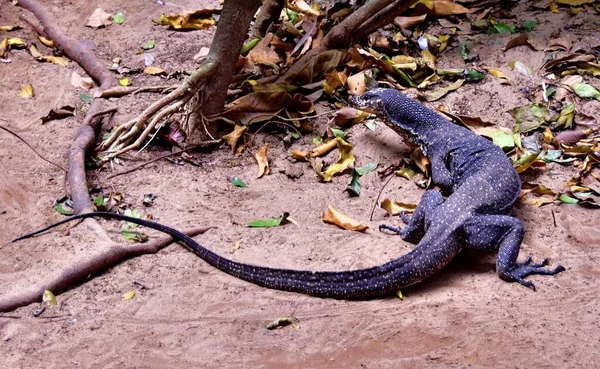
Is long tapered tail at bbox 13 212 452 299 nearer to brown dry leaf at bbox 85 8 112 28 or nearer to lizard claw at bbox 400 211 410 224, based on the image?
lizard claw at bbox 400 211 410 224

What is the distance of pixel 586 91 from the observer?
222 inches

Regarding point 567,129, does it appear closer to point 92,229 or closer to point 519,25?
point 519,25

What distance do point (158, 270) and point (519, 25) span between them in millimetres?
4482

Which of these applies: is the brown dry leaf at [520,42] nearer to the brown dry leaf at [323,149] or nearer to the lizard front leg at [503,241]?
the brown dry leaf at [323,149]

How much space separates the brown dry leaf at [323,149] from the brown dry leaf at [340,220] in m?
0.84

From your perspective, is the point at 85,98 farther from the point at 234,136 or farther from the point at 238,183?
the point at 238,183

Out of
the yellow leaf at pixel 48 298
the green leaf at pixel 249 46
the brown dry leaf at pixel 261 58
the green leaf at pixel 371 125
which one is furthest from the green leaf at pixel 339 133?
the yellow leaf at pixel 48 298

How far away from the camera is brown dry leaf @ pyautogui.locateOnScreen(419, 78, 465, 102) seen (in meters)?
5.87

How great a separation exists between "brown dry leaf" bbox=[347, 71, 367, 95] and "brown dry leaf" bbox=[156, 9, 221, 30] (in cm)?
210

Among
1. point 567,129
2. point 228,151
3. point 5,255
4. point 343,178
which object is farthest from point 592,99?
point 5,255

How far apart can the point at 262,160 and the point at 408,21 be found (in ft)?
8.08

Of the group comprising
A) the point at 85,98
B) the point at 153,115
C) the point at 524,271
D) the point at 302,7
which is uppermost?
the point at 302,7

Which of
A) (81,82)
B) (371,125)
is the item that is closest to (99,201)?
(81,82)

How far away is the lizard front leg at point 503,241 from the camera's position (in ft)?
13.2
